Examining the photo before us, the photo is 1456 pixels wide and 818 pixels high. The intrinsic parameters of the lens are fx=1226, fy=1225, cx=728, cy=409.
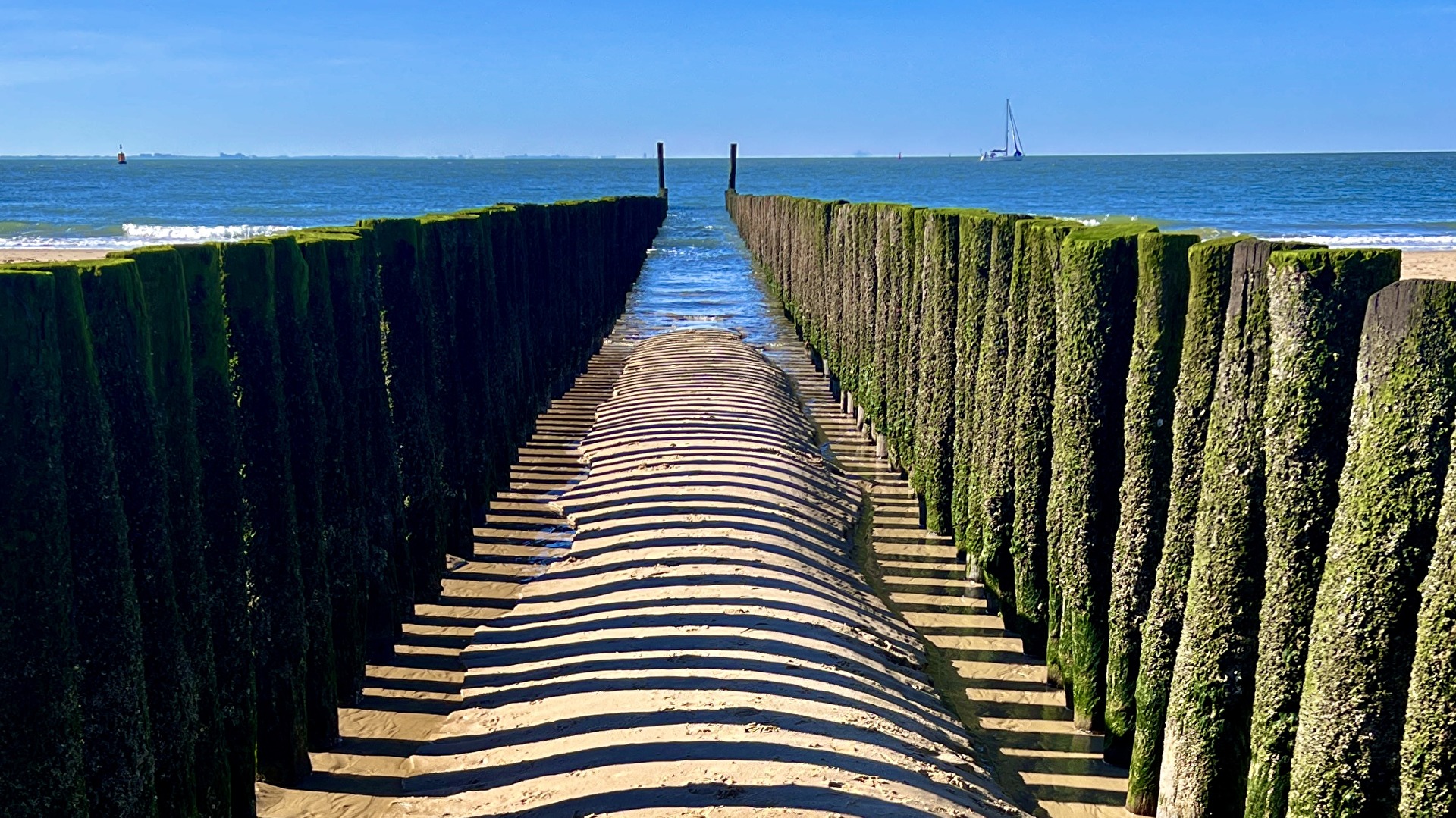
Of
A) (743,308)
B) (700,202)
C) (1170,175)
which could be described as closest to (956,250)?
(743,308)

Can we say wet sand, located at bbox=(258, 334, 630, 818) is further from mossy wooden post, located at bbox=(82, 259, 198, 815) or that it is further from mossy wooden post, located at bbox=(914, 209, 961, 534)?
mossy wooden post, located at bbox=(914, 209, 961, 534)

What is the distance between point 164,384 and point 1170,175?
132 metres

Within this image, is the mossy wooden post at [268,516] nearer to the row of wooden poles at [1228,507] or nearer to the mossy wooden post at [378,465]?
the mossy wooden post at [378,465]

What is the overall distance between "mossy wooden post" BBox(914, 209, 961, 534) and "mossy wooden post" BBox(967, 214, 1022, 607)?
115 centimetres

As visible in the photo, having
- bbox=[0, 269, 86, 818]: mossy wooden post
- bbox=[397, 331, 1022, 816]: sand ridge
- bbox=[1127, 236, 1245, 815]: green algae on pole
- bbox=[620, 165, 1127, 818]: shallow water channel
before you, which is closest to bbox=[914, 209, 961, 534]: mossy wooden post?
bbox=[620, 165, 1127, 818]: shallow water channel

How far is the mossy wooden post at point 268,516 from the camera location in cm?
551

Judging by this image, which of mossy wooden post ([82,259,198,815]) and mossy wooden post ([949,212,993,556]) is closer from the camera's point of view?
mossy wooden post ([82,259,198,815])

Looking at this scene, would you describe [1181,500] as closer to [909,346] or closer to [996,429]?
[996,429]

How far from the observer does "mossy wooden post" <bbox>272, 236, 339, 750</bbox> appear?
5996 millimetres

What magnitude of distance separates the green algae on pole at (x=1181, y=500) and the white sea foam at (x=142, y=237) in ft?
147

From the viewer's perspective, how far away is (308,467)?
6070 mm

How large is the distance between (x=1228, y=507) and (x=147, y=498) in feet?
13.3

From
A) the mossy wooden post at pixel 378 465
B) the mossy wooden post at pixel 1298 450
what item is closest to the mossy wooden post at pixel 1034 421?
the mossy wooden post at pixel 1298 450

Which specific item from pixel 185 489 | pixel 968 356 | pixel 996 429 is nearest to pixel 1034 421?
pixel 996 429
